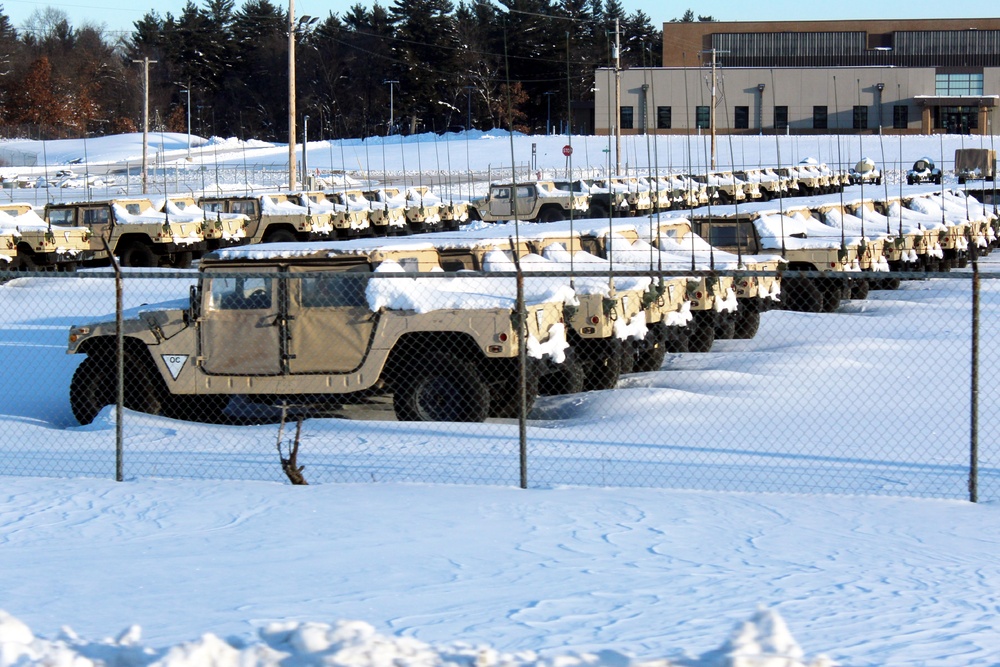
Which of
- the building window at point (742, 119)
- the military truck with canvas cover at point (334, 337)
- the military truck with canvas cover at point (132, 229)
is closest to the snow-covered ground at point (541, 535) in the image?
the military truck with canvas cover at point (334, 337)

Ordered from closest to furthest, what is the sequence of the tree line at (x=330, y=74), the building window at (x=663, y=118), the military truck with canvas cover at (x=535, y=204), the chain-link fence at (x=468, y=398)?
the chain-link fence at (x=468, y=398) → the military truck with canvas cover at (x=535, y=204) → the building window at (x=663, y=118) → the tree line at (x=330, y=74)

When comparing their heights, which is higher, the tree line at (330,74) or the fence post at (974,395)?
the tree line at (330,74)

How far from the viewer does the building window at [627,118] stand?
85375 mm

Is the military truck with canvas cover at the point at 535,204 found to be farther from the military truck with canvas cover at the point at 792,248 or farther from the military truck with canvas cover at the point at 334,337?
the military truck with canvas cover at the point at 334,337

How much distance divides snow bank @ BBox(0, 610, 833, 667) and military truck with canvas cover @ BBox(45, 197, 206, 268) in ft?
72.4

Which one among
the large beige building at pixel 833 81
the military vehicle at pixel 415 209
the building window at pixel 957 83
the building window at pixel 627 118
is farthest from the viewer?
the building window at pixel 627 118

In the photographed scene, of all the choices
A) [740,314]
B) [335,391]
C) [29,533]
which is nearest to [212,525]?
[29,533]

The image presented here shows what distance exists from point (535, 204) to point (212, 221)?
32.0 feet

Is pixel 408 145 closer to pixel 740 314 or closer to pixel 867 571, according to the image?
pixel 740 314

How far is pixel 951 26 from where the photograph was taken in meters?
91.9

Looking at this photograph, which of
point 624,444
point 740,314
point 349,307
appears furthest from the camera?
point 740,314

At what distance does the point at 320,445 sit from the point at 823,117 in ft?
253

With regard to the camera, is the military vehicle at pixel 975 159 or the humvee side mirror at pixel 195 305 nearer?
the humvee side mirror at pixel 195 305

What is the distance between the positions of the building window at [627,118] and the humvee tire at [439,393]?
75.7 metres
